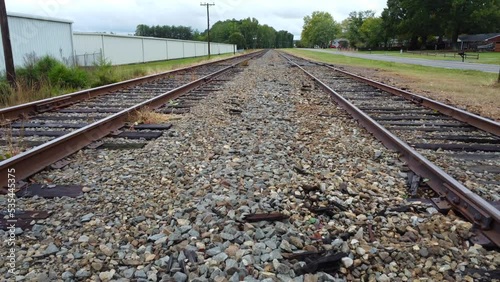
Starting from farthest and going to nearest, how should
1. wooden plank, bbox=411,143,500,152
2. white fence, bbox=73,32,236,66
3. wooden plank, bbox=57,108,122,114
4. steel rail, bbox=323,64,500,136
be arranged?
white fence, bbox=73,32,236,66, wooden plank, bbox=57,108,122,114, steel rail, bbox=323,64,500,136, wooden plank, bbox=411,143,500,152

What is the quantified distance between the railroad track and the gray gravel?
0.17m

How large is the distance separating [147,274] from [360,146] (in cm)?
354

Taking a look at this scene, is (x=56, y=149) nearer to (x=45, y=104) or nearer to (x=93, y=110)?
(x=93, y=110)

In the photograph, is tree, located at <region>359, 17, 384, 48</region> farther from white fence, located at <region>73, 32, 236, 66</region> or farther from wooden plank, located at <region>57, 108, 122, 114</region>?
wooden plank, located at <region>57, 108, 122, 114</region>

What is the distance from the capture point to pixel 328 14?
609 ft

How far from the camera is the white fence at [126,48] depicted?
25.8 meters

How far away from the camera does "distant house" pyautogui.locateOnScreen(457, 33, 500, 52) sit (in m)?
66.7

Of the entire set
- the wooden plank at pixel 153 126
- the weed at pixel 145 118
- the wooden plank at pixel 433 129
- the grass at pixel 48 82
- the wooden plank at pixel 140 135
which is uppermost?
the grass at pixel 48 82

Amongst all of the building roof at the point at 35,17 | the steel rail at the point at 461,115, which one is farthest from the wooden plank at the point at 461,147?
the building roof at the point at 35,17

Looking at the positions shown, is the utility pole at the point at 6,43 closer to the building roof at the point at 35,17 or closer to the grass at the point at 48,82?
the grass at the point at 48,82

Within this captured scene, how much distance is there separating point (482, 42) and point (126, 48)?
2553 inches

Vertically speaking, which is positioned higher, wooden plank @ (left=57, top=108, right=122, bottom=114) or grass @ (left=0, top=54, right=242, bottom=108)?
grass @ (left=0, top=54, right=242, bottom=108)

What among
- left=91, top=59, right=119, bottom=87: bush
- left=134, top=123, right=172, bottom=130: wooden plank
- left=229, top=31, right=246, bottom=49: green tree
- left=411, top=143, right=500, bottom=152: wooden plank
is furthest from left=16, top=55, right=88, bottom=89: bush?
left=229, top=31, right=246, bottom=49: green tree

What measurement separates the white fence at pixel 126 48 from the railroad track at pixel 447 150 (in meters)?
15.5
